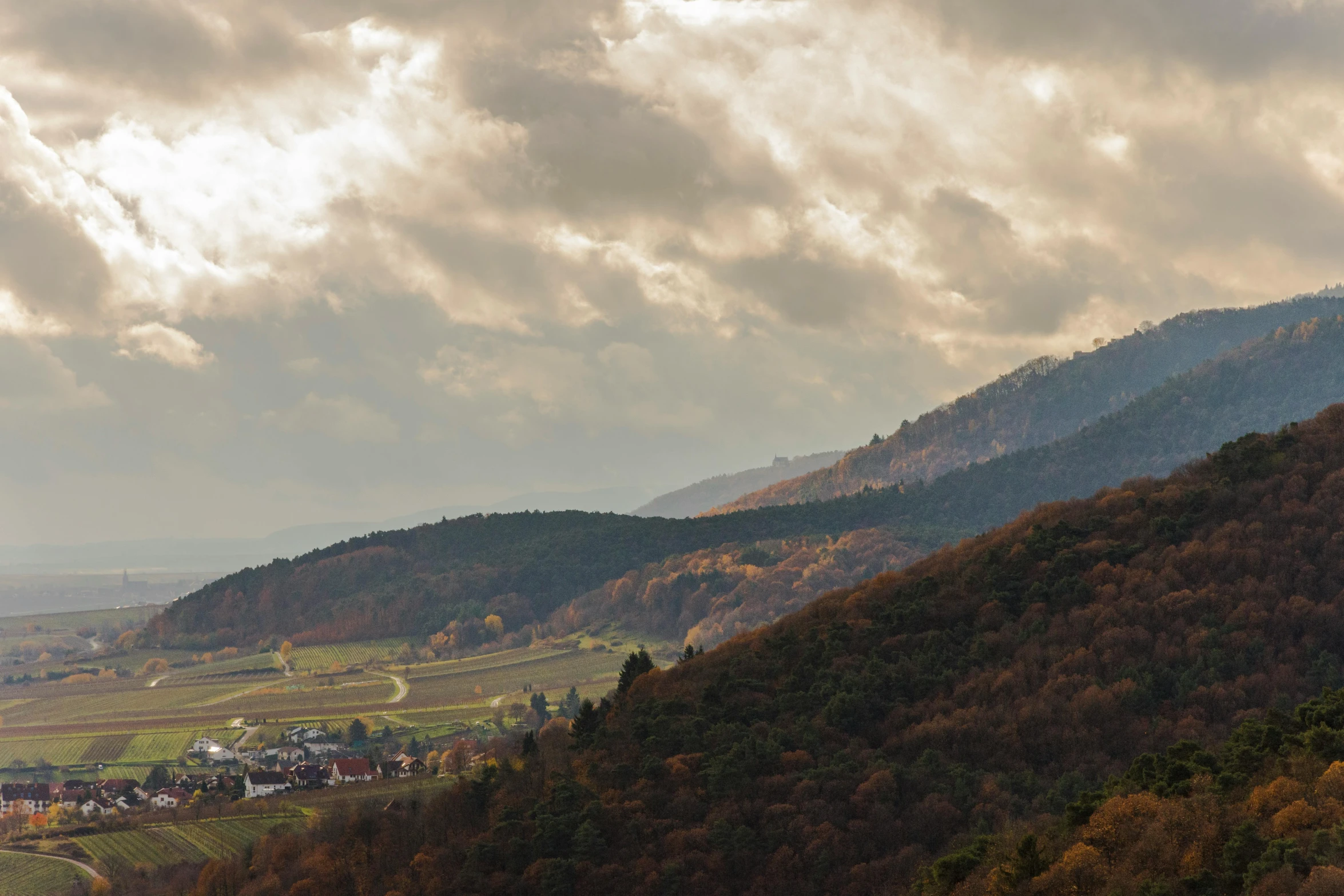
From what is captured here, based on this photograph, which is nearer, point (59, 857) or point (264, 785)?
point (59, 857)

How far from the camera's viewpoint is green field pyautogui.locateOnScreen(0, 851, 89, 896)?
138000 mm

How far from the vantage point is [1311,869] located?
167ft

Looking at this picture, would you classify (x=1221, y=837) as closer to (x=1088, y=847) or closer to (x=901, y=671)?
(x=1088, y=847)

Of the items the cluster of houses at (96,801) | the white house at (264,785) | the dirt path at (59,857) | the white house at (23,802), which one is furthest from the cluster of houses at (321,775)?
the white house at (23,802)

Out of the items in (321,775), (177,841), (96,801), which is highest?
(96,801)

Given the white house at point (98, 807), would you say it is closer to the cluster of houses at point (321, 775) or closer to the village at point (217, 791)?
the village at point (217, 791)

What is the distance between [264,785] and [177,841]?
35252 mm

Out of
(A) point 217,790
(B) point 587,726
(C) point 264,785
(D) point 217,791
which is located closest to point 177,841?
(C) point 264,785

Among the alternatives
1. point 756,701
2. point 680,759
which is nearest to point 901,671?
point 756,701

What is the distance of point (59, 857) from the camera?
151 metres

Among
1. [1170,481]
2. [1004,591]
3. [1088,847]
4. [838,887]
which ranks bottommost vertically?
[838,887]

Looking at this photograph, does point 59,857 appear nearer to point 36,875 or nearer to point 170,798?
point 36,875

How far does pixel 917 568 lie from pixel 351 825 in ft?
224

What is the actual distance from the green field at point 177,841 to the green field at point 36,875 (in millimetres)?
3947
